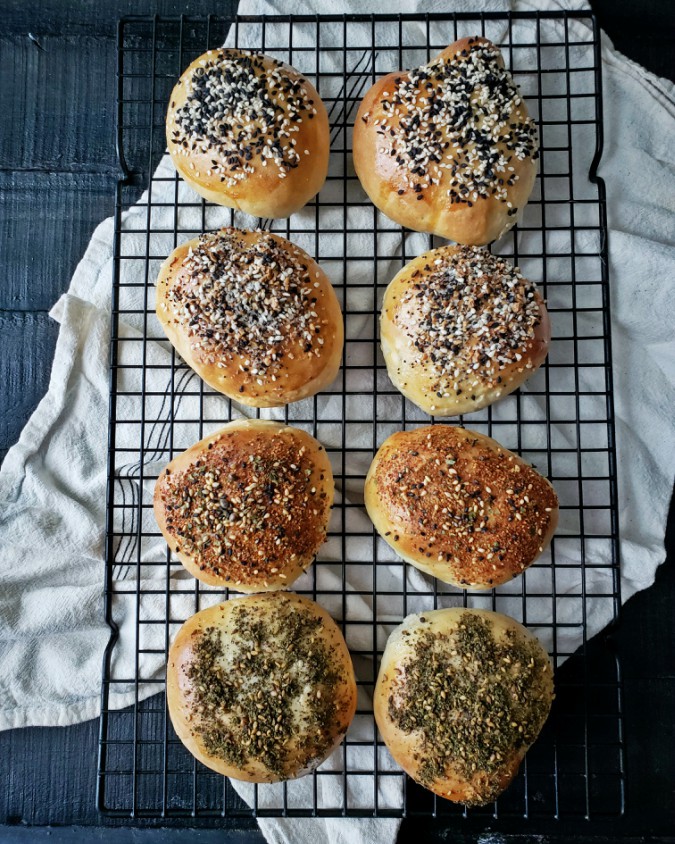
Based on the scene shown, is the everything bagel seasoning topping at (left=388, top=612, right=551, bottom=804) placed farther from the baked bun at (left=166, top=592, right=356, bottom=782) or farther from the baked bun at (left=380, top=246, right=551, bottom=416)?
the baked bun at (left=380, top=246, right=551, bottom=416)

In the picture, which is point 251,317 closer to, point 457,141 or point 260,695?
point 457,141

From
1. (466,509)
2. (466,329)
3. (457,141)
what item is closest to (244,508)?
(466,509)

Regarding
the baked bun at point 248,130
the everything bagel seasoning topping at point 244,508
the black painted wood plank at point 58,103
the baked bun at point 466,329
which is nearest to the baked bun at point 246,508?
the everything bagel seasoning topping at point 244,508

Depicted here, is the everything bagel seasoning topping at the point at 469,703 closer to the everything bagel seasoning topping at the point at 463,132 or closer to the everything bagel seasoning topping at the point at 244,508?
the everything bagel seasoning topping at the point at 244,508

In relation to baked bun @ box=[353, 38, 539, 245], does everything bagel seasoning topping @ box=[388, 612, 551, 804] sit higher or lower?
lower

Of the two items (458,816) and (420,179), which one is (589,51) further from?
(458,816)

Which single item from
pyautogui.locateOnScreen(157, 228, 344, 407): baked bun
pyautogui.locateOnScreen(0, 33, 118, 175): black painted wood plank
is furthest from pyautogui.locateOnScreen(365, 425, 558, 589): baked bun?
pyautogui.locateOnScreen(0, 33, 118, 175): black painted wood plank
